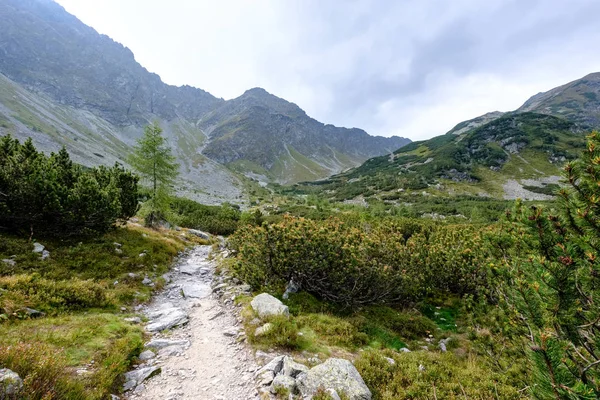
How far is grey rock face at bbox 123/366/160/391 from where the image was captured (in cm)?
532

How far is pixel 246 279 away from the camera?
11078 mm

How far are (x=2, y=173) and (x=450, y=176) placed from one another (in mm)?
130976

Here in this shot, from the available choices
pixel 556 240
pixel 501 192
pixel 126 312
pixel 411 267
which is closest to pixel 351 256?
pixel 411 267

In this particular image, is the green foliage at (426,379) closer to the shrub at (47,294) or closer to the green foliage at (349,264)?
the green foliage at (349,264)

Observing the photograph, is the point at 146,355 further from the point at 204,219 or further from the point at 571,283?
the point at 204,219

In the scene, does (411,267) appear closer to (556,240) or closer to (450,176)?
(556,240)

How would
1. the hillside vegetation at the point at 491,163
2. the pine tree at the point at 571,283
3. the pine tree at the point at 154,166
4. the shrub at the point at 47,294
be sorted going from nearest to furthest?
1. the pine tree at the point at 571,283
2. the shrub at the point at 47,294
3. the pine tree at the point at 154,166
4. the hillside vegetation at the point at 491,163

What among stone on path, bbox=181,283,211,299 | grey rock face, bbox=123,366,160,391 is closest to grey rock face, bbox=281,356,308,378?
grey rock face, bbox=123,366,160,391

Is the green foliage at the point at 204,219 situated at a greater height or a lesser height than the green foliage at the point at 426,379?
greater

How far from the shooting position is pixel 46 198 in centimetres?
1108

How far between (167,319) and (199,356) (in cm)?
266

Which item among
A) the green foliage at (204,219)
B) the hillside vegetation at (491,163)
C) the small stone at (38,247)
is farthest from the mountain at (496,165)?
the small stone at (38,247)

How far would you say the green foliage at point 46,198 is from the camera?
34.8 feet

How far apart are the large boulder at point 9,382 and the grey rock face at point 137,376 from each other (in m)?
2.07
